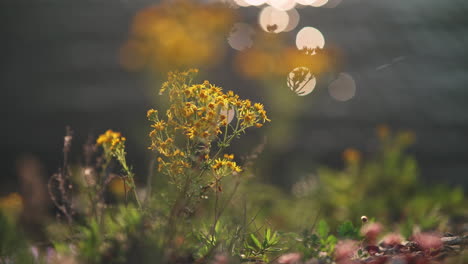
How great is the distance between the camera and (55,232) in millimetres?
1553

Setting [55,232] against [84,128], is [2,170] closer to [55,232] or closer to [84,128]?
[84,128]

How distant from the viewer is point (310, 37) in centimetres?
543

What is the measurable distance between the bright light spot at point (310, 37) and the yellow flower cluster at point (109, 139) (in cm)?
365

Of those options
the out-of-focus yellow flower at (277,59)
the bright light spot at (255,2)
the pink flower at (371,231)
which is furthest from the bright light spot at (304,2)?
the pink flower at (371,231)

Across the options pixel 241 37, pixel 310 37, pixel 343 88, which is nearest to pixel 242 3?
pixel 310 37

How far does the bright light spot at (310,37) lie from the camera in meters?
5.07

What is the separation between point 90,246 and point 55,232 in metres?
0.34

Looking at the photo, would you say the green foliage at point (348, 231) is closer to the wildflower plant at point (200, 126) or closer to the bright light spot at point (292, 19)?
the wildflower plant at point (200, 126)

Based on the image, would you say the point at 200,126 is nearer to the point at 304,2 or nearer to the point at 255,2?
the point at 255,2

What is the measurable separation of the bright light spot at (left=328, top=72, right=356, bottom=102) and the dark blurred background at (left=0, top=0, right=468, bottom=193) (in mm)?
74

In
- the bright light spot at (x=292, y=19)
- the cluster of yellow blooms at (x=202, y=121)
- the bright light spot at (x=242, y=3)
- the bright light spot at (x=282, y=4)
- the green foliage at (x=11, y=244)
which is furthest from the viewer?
the bright light spot at (x=242, y=3)

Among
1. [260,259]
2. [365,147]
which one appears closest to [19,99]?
[365,147]

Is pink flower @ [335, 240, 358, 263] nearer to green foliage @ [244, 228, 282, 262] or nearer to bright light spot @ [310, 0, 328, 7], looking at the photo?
green foliage @ [244, 228, 282, 262]

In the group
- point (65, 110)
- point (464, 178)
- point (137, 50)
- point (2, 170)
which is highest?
point (137, 50)
